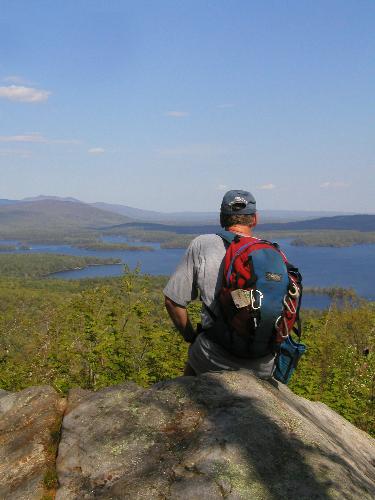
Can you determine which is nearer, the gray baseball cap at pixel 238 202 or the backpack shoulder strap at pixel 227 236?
the backpack shoulder strap at pixel 227 236

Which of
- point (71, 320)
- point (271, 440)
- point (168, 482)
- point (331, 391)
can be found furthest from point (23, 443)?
point (331, 391)

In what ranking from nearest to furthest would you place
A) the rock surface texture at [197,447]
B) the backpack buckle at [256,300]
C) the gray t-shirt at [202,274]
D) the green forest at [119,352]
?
the rock surface texture at [197,447] < the backpack buckle at [256,300] < the gray t-shirt at [202,274] < the green forest at [119,352]

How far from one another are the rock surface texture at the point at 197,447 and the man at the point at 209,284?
174mm

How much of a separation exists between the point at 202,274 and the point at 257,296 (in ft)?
2.25

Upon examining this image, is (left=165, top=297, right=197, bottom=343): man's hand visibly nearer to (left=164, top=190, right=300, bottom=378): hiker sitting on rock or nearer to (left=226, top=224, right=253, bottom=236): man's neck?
(left=164, top=190, right=300, bottom=378): hiker sitting on rock

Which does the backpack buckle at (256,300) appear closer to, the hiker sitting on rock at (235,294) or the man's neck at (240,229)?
the hiker sitting on rock at (235,294)

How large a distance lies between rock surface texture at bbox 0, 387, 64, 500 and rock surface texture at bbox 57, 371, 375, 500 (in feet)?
0.63

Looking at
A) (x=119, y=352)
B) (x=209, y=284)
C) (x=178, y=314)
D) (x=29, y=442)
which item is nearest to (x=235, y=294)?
(x=209, y=284)

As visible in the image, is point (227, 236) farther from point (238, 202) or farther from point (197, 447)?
point (197, 447)

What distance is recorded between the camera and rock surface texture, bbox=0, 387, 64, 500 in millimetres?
3539

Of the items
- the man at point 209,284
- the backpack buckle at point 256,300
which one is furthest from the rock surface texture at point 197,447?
the backpack buckle at point 256,300

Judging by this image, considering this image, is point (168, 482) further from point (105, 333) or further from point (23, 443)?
point (105, 333)

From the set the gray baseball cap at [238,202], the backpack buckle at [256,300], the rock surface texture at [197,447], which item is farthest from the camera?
the gray baseball cap at [238,202]

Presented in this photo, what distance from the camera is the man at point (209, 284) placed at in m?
4.19
